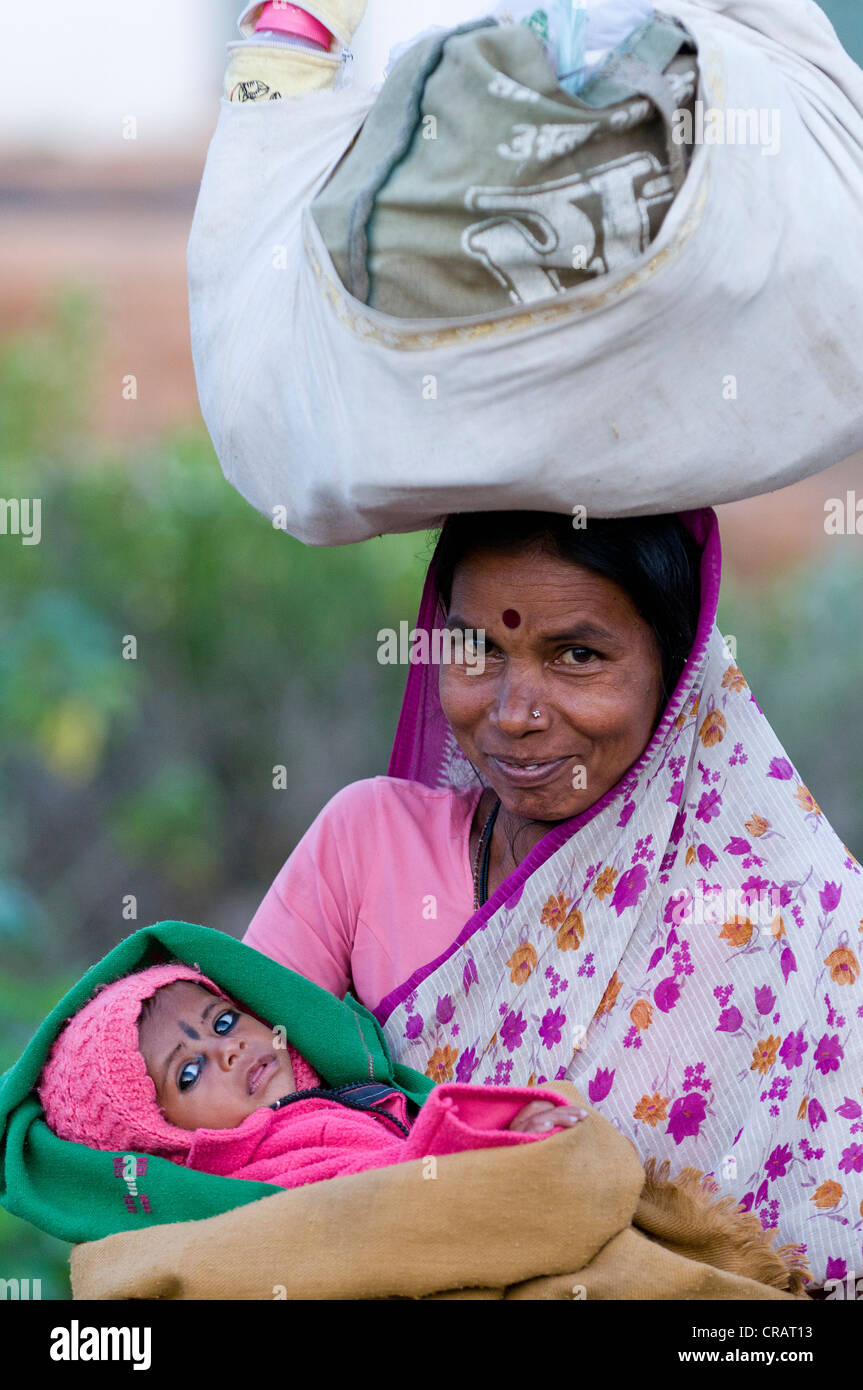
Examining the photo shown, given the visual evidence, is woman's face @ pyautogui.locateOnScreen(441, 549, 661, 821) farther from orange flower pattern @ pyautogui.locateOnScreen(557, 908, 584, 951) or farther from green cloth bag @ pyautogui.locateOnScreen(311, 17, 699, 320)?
green cloth bag @ pyautogui.locateOnScreen(311, 17, 699, 320)

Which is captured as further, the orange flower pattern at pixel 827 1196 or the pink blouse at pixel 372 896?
the pink blouse at pixel 372 896

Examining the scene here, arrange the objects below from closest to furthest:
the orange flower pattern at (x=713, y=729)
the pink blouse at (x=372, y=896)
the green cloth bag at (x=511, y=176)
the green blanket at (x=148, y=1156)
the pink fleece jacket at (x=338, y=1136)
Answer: the green cloth bag at (x=511, y=176) < the pink fleece jacket at (x=338, y=1136) < the green blanket at (x=148, y=1156) < the orange flower pattern at (x=713, y=729) < the pink blouse at (x=372, y=896)

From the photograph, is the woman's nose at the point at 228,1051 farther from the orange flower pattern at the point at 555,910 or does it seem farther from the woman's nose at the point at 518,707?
Answer: the woman's nose at the point at 518,707

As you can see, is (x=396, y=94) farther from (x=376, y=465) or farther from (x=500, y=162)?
(x=376, y=465)

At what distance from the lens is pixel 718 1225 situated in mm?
1835

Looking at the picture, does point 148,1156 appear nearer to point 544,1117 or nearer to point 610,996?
Answer: point 544,1117

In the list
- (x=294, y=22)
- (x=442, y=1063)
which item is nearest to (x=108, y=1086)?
(x=442, y=1063)

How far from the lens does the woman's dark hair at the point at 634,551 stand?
80.4 inches

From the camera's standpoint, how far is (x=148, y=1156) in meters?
1.96

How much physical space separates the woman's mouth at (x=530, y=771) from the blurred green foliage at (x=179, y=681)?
3067 millimetres

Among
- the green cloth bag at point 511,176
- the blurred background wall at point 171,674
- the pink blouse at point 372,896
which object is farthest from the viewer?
the blurred background wall at point 171,674

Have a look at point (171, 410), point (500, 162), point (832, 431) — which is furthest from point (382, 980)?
point (171, 410)

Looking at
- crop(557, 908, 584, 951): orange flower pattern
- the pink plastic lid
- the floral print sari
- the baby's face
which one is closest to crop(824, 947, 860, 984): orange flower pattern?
the floral print sari

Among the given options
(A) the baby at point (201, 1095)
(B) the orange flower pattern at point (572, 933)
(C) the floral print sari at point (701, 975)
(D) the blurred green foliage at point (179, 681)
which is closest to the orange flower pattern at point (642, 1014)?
(C) the floral print sari at point (701, 975)
